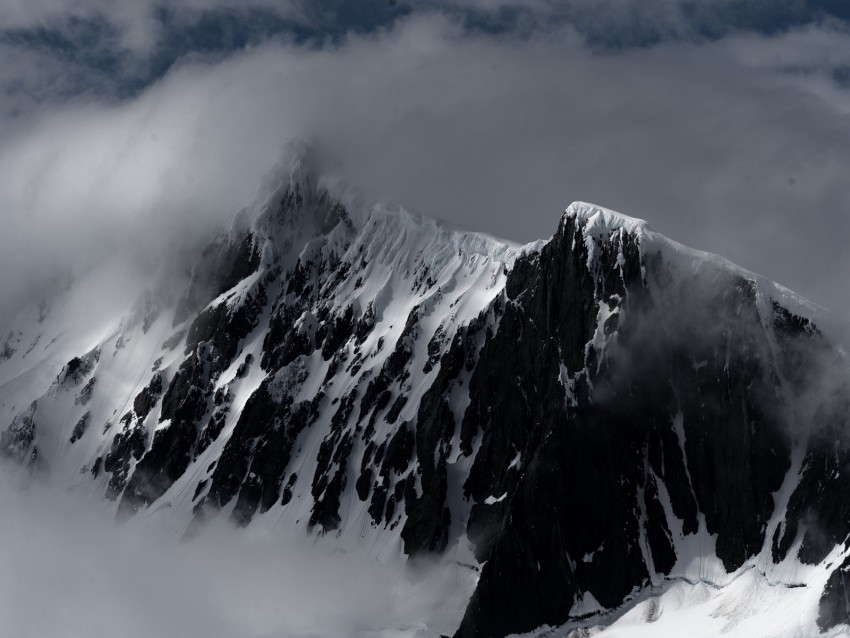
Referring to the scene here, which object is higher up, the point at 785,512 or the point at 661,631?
the point at 785,512

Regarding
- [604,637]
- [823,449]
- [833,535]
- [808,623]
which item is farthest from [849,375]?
[604,637]

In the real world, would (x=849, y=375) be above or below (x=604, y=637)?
above

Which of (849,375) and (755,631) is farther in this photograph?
(849,375)

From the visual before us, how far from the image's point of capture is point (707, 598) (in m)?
198

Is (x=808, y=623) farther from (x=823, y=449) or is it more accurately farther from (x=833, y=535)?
(x=823, y=449)

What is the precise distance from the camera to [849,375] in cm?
19988

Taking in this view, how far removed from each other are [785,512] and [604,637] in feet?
111

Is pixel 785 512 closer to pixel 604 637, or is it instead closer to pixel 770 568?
pixel 770 568

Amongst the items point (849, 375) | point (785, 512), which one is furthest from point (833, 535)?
point (849, 375)

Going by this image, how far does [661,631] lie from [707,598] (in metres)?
8.88

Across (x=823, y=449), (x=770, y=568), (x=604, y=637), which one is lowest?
(x=604, y=637)

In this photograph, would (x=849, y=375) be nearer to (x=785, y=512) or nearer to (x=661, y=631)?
(x=785, y=512)

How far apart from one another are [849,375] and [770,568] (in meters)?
32.4

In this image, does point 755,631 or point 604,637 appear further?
point 604,637
